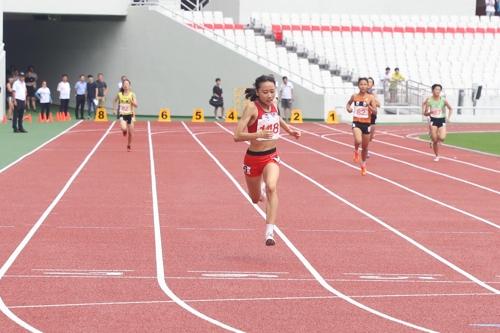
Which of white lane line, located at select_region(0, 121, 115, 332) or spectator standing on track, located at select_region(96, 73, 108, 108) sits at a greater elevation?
spectator standing on track, located at select_region(96, 73, 108, 108)

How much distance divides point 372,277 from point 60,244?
3427mm

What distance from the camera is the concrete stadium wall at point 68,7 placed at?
125ft

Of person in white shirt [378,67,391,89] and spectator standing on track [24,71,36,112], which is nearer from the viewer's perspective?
person in white shirt [378,67,391,89]

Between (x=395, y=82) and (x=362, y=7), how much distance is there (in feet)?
31.7

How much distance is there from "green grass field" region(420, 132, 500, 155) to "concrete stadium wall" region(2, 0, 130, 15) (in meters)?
15.8

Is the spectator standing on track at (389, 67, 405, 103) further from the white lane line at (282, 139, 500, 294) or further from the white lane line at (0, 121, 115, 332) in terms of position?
the white lane line at (282, 139, 500, 294)

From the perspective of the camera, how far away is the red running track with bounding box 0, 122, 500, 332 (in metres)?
7.14

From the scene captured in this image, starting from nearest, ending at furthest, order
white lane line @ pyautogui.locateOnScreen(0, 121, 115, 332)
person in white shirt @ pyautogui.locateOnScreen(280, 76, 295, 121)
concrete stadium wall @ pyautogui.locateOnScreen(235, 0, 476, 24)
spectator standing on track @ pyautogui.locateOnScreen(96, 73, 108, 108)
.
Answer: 1. white lane line @ pyautogui.locateOnScreen(0, 121, 115, 332)
2. person in white shirt @ pyautogui.locateOnScreen(280, 76, 295, 121)
3. spectator standing on track @ pyautogui.locateOnScreen(96, 73, 108, 108)
4. concrete stadium wall @ pyautogui.locateOnScreen(235, 0, 476, 24)

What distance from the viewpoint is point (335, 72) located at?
41.9m

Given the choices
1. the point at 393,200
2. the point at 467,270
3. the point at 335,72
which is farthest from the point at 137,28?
the point at 467,270

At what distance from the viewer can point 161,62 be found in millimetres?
40812

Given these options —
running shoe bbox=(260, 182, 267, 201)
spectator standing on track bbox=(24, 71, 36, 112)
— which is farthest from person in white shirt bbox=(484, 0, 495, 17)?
running shoe bbox=(260, 182, 267, 201)

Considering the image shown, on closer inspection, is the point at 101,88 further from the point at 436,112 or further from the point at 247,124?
the point at 247,124

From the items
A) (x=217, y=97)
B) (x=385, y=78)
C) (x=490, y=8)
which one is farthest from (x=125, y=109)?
(x=490, y=8)
